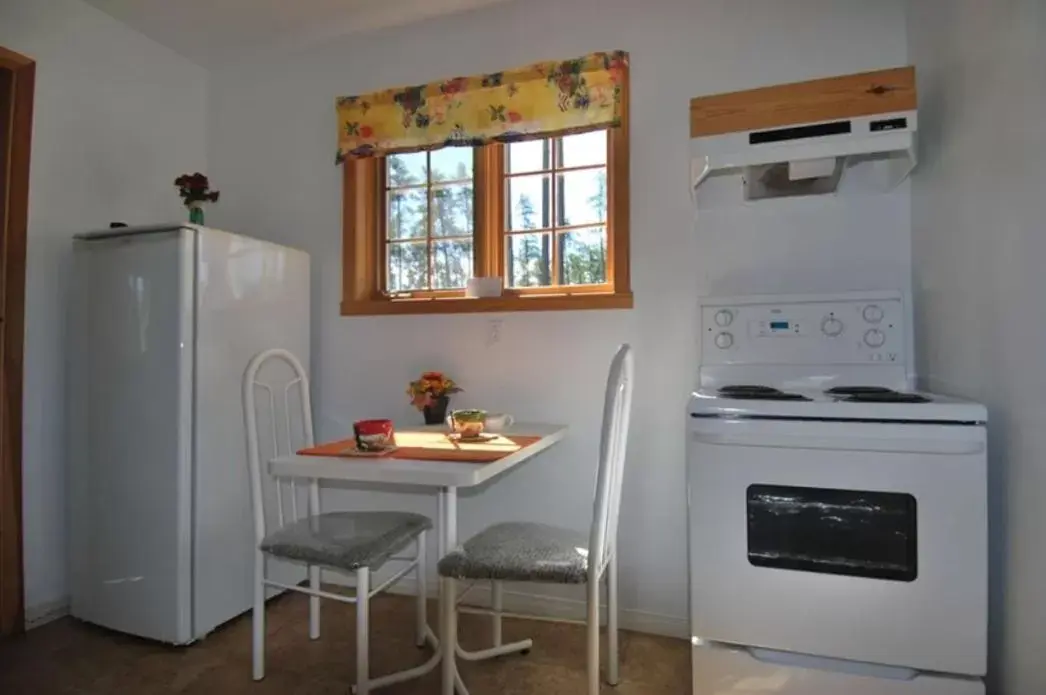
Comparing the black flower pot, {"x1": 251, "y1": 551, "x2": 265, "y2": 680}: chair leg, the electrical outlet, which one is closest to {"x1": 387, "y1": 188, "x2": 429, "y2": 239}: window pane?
the electrical outlet

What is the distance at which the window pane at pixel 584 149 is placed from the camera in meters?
2.38

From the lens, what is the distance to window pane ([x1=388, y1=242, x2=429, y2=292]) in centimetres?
267

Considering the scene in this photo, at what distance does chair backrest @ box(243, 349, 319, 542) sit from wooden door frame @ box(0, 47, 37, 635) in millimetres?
815

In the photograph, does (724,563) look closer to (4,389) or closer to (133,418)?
(133,418)

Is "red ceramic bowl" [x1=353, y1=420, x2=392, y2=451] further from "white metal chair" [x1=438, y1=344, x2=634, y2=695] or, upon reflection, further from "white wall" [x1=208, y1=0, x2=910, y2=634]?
"white wall" [x1=208, y1=0, x2=910, y2=634]

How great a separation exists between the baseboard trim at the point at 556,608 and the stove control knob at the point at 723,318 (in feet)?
3.46

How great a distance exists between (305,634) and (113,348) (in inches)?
48.1

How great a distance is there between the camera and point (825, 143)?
1624 millimetres

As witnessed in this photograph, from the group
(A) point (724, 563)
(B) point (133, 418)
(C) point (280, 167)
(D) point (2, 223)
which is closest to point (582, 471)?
(A) point (724, 563)

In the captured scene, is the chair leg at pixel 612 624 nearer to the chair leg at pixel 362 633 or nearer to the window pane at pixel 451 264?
the chair leg at pixel 362 633

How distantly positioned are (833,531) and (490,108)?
6.18 feet

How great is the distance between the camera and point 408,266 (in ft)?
8.90

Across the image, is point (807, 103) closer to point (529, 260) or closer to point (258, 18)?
point (529, 260)

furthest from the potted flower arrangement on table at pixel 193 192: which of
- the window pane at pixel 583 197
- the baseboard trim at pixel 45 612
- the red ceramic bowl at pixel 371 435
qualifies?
the baseboard trim at pixel 45 612
